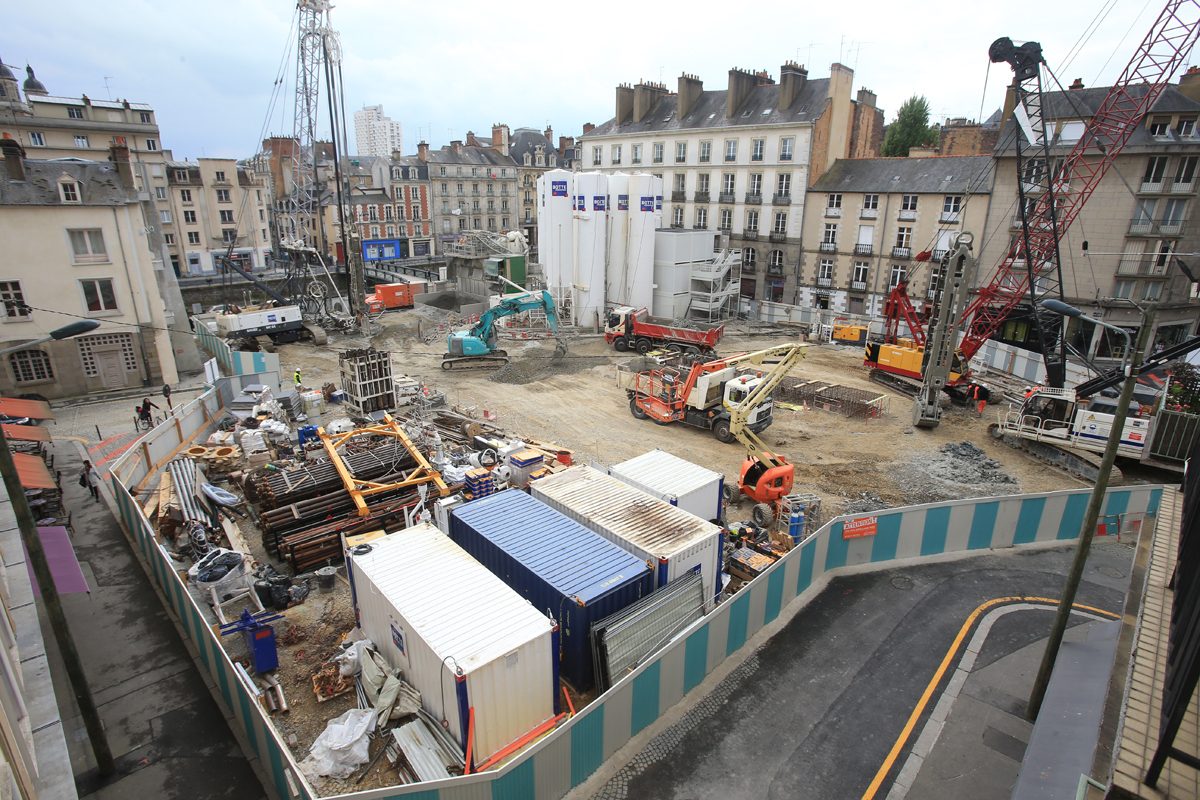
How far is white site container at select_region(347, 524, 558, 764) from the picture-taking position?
954cm

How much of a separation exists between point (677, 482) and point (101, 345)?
1136 inches

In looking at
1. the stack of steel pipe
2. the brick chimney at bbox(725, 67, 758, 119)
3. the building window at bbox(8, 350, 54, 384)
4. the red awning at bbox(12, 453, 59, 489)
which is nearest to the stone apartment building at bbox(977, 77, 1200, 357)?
the brick chimney at bbox(725, 67, 758, 119)

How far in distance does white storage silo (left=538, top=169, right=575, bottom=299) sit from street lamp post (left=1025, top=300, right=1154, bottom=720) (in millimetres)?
34783

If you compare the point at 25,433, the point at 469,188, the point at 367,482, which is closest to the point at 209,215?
the point at 469,188

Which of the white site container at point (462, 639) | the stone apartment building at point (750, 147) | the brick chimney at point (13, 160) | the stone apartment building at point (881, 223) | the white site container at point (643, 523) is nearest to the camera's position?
the white site container at point (462, 639)

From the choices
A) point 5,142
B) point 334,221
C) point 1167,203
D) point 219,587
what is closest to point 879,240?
point 1167,203

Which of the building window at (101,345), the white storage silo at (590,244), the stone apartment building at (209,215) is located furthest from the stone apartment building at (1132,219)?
the stone apartment building at (209,215)

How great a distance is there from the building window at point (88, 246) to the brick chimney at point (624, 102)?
3975 cm

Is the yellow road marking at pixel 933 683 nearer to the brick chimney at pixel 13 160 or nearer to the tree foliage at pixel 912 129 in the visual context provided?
the brick chimney at pixel 13 160

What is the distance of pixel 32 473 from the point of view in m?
16.5

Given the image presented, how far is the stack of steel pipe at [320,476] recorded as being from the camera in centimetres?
1653

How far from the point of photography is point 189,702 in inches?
451

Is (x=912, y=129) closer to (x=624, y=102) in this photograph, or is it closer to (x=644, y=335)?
(x=624, y=102)

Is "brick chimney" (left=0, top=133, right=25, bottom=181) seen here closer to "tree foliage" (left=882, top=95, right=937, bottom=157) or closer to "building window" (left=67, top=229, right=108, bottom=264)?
"building window" (left=67, top=229, right=108, bottom=264)
